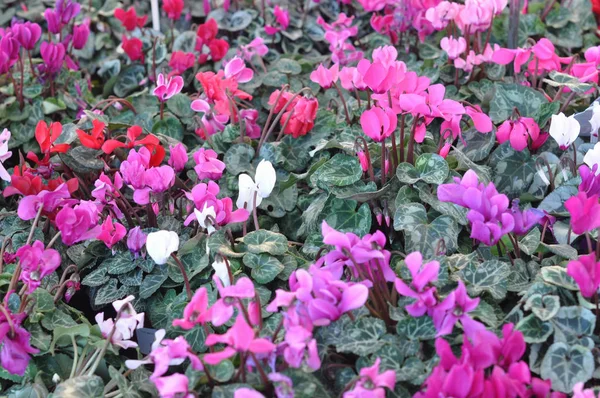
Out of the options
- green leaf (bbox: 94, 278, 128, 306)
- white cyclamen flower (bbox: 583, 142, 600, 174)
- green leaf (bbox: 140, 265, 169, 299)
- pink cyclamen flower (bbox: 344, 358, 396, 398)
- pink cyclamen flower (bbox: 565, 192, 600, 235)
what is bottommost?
green leaf (bbox: 94, 278, 128, 306)

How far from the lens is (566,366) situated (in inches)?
47.1

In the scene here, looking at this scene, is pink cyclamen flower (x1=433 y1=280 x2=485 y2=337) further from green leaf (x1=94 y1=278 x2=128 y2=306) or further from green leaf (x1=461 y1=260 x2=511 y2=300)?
green leaf (x1=94 y1=278 x2=128 y2=306)

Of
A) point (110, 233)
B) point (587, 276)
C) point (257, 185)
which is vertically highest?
point (587, 276)

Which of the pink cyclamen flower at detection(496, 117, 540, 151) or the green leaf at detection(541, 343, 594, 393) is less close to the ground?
the pink cyclamen flower at detection(496, 117, 540, 151)

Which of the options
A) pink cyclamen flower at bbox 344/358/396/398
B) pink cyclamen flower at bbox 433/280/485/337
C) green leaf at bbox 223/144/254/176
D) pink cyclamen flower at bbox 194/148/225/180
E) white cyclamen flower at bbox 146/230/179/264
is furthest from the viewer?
green leaf at bbox 223/144/254/176

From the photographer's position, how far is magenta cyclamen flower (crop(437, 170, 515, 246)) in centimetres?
133

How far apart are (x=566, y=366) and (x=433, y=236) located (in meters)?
0.41

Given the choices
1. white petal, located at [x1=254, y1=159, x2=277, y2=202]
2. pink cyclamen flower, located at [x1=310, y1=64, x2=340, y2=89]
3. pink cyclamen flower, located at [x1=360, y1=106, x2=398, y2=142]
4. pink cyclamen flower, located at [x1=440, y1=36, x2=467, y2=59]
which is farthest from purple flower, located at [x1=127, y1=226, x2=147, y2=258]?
pink cyclamen flower, located at [x1=440, y1=36, x2=467, y2=59]

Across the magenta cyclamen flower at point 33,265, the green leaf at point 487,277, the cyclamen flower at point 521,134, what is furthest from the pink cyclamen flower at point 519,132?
the magenta cyclamen flower at point 33,265

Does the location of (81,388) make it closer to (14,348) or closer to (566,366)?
(14,348)

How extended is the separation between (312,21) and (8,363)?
194 centimetres

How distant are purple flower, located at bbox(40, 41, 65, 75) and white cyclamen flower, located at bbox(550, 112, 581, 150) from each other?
1.44 meters

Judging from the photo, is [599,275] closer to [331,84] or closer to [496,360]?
[496,360]

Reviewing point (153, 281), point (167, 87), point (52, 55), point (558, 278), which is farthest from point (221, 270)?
point (52, 55)
